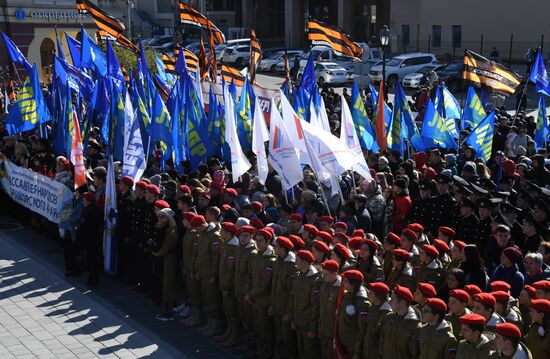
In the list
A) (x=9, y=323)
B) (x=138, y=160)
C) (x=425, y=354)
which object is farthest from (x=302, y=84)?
(x=425, y=354)

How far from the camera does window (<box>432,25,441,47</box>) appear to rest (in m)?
50.7

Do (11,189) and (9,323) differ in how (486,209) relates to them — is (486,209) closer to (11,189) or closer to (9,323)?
(9,323)

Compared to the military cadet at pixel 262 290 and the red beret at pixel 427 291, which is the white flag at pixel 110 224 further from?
the red beret at pixel 427 291

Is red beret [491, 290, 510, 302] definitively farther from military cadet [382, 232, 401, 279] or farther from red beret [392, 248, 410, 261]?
military cadet [382, 232, 401, 279]

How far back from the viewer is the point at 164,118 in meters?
14.8

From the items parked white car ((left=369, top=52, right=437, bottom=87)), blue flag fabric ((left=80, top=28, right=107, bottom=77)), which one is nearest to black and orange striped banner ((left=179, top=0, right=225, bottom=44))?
blue flag fabric ((left=80, top=28, right=107, bottom=77))

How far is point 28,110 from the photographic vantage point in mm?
16906

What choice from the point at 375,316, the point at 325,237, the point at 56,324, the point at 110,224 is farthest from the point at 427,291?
the point at 110,224

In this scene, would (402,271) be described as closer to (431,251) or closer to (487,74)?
(431,251)

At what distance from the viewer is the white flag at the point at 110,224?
12078 millimetres

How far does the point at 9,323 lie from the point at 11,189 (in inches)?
207

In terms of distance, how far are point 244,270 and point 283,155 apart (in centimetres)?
236

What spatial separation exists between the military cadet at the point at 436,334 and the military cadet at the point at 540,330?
→ 72 cm

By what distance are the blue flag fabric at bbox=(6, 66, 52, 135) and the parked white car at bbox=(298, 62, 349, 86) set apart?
2293cm
